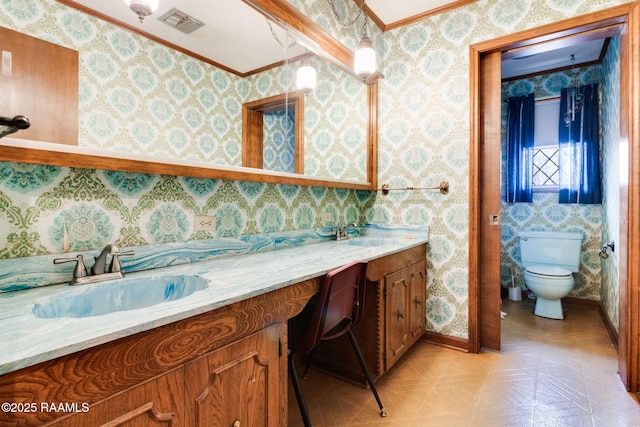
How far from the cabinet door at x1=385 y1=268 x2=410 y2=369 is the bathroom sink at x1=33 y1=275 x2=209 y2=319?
1.15 m

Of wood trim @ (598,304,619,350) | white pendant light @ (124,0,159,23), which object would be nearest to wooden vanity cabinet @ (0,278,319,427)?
white pendant light @ (124,0,159,23)

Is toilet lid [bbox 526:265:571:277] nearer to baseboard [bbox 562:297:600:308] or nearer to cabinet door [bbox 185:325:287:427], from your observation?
baseboard [bbox 562:297:600:308]

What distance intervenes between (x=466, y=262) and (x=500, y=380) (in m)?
0.78

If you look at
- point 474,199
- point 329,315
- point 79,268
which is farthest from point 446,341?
point 79,268

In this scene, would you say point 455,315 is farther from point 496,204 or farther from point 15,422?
point 15,422

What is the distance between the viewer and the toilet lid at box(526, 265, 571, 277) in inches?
117

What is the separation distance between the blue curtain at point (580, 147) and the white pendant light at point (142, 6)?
3.91 metres

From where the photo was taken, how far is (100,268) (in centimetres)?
116

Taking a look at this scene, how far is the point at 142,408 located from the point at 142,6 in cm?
132

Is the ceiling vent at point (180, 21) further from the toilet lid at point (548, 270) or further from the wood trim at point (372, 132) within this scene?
the toilet lid at point (548, 270)

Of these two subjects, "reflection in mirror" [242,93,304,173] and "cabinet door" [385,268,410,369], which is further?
"cabinet door" [385,268,410,369]

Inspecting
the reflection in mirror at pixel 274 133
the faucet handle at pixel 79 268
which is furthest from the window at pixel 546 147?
the faucet handle at pixel 79 268

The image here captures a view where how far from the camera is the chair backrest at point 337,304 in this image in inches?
50.3

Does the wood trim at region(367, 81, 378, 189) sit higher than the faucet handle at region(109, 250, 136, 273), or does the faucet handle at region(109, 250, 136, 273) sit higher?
the wood trim at region(367, 81, 378, 189)
